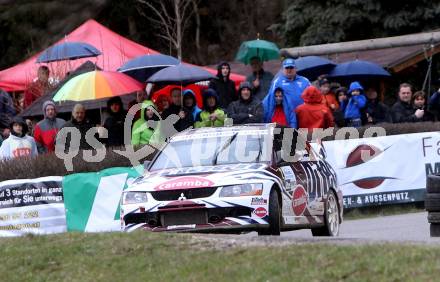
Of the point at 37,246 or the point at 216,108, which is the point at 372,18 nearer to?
the point at 216,108

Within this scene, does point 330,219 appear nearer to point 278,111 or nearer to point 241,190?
point 241,190

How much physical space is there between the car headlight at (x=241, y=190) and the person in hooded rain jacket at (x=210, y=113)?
635 cm

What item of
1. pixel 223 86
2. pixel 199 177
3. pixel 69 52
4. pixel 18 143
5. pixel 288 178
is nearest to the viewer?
pixel 199 177

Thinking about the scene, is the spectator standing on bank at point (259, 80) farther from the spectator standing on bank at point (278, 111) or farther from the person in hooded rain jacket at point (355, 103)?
the spectator standing on bank at point (278, 111)

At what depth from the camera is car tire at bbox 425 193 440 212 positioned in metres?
14.1

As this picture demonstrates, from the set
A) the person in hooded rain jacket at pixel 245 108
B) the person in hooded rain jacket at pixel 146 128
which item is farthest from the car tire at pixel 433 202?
the person in hooded rain jacket at pixel 146 128

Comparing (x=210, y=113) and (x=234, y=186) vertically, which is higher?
(x=210, y=113)

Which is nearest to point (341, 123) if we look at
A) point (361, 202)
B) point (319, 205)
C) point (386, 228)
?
point (361, 202)

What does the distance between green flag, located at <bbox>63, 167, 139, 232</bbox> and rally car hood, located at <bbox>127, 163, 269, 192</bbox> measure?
3815mm

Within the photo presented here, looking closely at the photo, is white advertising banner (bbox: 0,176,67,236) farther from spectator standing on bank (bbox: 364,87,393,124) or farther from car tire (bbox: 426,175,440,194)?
spectator standing on bank (bbox: 364,87,393,124)

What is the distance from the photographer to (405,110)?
23.6m

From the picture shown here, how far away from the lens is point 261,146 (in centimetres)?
1518

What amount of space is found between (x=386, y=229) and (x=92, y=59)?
14.4 metres

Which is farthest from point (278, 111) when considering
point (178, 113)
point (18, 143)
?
point (18, 143)
